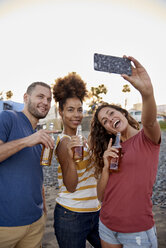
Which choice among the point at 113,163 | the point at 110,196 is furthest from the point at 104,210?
the point at 113,163

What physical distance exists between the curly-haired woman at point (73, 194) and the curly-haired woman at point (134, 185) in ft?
0.93

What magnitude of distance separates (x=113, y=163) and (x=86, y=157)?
0.57 m

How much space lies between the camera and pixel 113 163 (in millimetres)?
2141

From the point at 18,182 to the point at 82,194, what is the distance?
0.79m

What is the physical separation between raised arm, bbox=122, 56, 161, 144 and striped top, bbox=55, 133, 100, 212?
3.21 ft

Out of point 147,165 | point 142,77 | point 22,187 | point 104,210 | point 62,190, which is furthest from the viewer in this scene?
point 62,190

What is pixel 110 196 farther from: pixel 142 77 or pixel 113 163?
pixel 142 77

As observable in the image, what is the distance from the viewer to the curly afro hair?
9.21 ft

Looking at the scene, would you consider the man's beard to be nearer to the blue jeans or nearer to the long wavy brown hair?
the long wavy brown hair

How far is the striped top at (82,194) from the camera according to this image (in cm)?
238

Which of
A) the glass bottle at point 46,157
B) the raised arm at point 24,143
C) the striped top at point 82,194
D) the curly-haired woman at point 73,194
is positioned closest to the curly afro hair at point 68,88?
the curly-haired woman at point 73,194

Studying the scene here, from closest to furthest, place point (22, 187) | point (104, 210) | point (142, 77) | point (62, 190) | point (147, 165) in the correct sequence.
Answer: point (142, 77), point (147, 165), point (104, 210), point (22, 187), point (62, 190)

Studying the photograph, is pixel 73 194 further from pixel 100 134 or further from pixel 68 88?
pixel 68 88

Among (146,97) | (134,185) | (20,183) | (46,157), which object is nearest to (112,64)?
(146,97)
